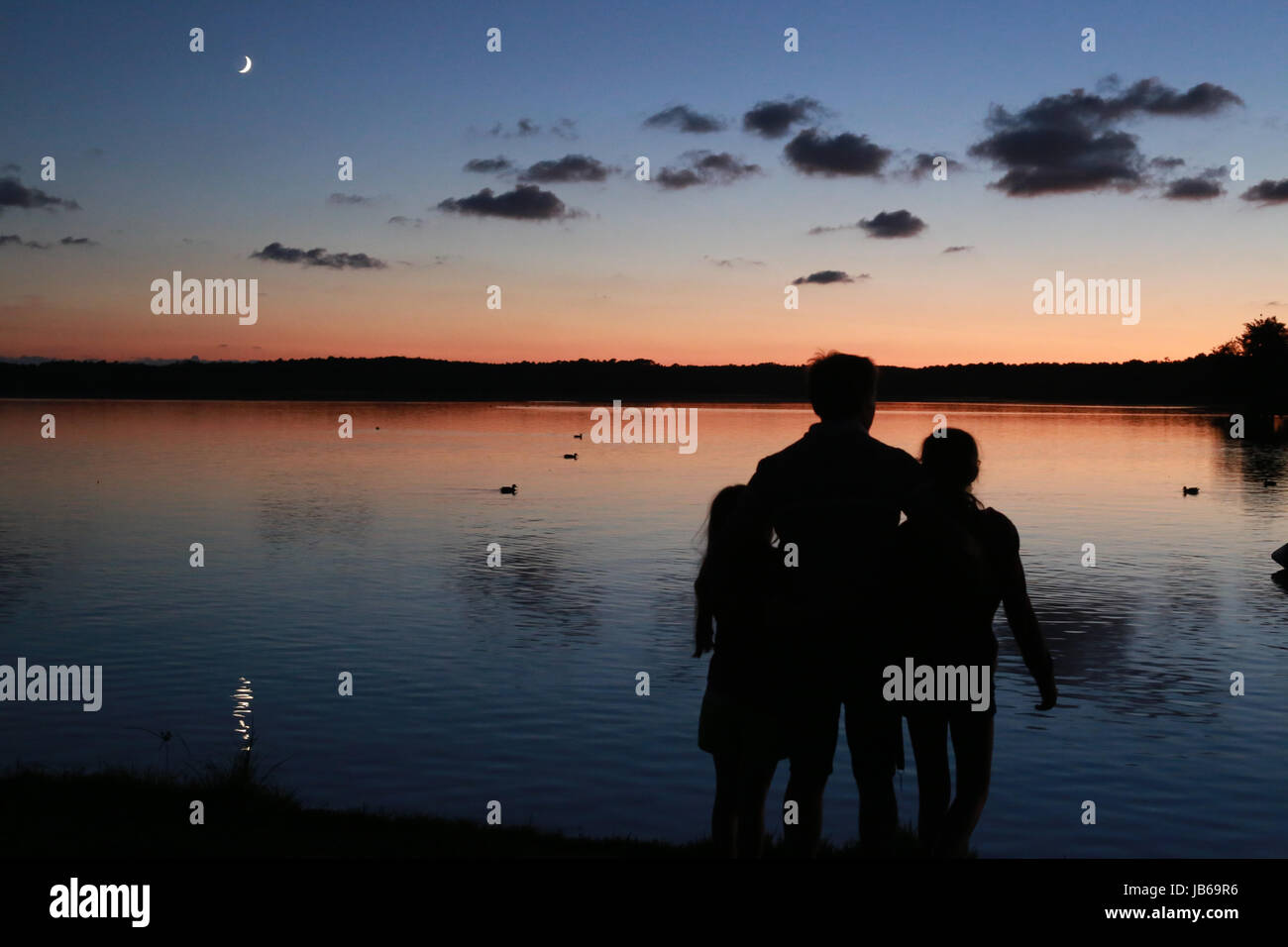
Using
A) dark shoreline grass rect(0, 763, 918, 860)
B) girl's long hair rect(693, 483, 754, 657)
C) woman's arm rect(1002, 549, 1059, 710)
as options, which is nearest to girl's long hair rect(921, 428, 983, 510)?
woman's arm rect(1002, 549, 1059, 710)

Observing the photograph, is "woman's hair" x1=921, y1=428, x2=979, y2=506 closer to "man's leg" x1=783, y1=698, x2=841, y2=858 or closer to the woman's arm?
the woman's arm

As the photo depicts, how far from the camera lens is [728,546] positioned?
625 centimetres

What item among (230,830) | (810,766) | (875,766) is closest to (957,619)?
(875,766)

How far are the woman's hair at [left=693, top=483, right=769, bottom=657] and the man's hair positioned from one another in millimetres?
610

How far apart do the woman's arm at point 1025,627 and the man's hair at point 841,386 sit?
4.30 ft

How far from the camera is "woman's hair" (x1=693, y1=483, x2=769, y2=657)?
20.1ft

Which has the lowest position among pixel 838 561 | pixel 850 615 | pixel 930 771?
pixel 930 771

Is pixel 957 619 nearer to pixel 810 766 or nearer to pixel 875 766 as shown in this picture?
pixel 875 766

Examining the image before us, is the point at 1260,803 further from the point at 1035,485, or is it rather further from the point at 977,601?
the point at 1035,485

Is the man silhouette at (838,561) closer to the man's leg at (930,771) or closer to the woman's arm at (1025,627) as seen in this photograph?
the man's leg at (930,771)

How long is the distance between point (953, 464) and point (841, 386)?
1079 mm

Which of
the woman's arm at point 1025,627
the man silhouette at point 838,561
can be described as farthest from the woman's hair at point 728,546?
the woman's arm at point 1025,627

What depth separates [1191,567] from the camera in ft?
113

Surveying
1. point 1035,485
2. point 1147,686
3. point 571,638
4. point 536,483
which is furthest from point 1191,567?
point 536,483
